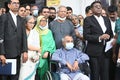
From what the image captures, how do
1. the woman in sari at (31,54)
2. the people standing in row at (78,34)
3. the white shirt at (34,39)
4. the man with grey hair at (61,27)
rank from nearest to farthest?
the woman in sari at (31,54), the white shirt at (34,39), the man with grey hair at (61,27), the people standing in row at (78,34)

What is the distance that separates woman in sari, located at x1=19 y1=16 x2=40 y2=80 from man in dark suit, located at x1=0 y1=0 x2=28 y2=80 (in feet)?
1.34

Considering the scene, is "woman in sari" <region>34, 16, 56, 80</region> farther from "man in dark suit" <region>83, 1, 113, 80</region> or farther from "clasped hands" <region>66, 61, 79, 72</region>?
"man in dark suit" <region>83, 1, 113, 80</region>

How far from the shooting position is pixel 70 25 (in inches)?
352

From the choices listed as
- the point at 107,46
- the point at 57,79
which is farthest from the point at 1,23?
the point at 107,46

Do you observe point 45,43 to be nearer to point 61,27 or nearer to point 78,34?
point 61,27

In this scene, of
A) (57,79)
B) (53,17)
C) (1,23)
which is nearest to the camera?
(1,23)

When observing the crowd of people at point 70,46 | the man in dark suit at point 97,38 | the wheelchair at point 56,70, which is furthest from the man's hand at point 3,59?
the man in dark suit at point 97,38

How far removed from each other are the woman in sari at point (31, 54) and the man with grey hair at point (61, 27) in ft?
1.63

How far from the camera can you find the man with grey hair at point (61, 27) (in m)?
8.80

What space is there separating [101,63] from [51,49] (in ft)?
3.53

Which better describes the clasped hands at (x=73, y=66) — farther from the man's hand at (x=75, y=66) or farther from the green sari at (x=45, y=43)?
the green sari at (x=45, y=43)

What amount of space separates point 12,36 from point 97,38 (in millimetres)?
1757

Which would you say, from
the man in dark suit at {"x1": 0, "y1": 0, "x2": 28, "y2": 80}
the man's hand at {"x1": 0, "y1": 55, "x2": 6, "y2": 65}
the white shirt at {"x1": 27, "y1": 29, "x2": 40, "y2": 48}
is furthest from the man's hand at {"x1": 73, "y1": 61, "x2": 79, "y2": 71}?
the man's hand at {"x1": 0, "y1": 55, "x2": 6, "y2": 65}

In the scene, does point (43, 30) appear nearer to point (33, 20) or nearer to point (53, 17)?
point (33, 20)
